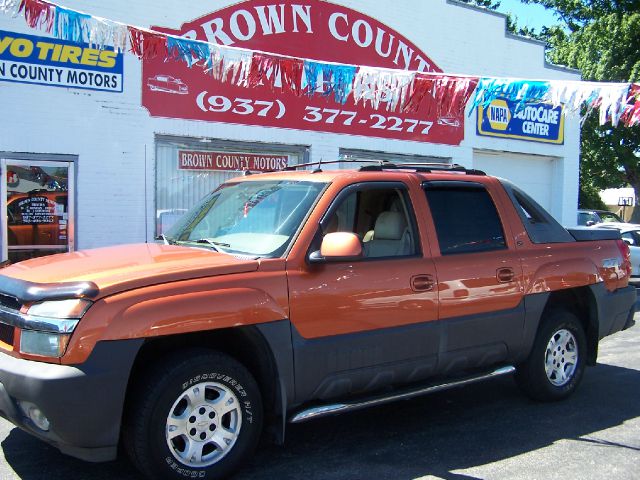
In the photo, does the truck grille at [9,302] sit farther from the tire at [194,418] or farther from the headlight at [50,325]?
the tire at [194,418]

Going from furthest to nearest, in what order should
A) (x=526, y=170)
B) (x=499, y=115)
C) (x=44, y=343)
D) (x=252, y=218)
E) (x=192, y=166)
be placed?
1. (x=526, y=170)
2. (x=499, y=115)
3. (x=192, y=166)
4. (x=252, y=218)
5. (x=44, y=343)

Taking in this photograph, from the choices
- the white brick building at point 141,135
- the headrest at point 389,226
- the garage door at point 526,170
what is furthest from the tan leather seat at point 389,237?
the garage door at point 526,170

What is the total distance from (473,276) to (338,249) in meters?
1.35

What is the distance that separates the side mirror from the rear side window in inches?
39.8

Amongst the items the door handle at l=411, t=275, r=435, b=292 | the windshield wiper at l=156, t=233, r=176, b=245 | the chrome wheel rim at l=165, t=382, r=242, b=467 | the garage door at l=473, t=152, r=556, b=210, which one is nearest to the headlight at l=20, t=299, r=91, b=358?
the chrome wheel rim at l=165, t=382, r=242, b=467

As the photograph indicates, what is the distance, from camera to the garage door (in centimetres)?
1464

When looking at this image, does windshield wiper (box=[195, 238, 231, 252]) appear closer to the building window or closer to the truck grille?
the truck grille

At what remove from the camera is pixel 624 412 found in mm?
5215

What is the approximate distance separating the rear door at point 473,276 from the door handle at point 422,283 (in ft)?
0.25

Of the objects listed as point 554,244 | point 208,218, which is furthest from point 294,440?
point 554,244

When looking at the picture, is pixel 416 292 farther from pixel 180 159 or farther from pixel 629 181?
pixel 629 181

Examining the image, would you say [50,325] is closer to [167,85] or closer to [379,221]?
[379,221]

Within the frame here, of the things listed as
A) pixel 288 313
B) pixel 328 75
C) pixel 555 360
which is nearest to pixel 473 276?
pixel 555 360

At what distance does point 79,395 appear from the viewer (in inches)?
126
